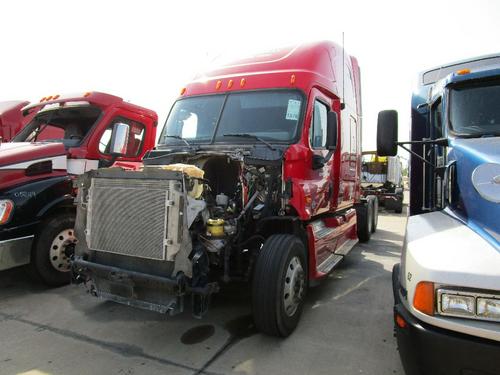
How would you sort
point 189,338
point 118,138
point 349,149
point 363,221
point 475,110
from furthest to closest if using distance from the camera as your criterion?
point 363,221 → point 349,149 → point 118,138 → point 189,338 → point 475,110

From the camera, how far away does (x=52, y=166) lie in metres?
5.22

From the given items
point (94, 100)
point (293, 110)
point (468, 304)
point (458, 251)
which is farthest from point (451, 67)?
point (94, 100)

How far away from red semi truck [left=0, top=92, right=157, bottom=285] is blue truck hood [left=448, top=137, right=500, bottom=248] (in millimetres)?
4701

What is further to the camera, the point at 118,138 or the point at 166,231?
the point at 118,138

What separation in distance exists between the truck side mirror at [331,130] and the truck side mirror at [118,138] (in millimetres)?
3199

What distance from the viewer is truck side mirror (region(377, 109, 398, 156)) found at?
372 centimetres

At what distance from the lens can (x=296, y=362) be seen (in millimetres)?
3178

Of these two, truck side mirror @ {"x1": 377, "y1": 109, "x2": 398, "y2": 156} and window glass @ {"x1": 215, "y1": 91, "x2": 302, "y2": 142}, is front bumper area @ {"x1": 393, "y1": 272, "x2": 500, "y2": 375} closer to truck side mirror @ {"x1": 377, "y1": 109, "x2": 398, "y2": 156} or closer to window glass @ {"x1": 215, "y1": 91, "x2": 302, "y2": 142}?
truck side mirror @ {"x1": 377, "y1": 109, "x2": 398, "y2": 156}

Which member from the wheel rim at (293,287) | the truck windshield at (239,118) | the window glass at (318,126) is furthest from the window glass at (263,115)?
the wheel rim at (293,287)

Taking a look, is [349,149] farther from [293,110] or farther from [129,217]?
[129,217]

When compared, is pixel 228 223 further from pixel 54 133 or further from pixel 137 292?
pixel 54 133

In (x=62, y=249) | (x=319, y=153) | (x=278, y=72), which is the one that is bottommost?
(x=62, y=249)

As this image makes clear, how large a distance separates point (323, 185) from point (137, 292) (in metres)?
2.77

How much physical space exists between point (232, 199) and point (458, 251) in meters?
2.32
